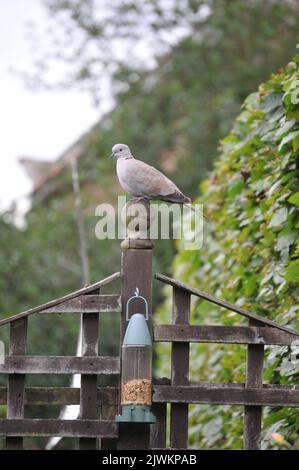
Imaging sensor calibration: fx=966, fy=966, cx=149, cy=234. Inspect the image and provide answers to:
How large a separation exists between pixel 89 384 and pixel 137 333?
0.38 metres

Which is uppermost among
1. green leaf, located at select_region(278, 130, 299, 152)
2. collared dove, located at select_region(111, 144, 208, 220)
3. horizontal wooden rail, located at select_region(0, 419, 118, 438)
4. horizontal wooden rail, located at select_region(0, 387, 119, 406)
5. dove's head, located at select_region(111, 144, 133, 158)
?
green leaf, located at select_region(278, 130, 299, 152)

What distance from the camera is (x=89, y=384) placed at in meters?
5.00

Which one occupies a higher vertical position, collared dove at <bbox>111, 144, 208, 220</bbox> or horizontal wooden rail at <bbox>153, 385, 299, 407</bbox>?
collared dove at <bbox>111, 144, 208, 220</bbox>

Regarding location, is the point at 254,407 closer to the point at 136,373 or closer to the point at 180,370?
the point at 180,370

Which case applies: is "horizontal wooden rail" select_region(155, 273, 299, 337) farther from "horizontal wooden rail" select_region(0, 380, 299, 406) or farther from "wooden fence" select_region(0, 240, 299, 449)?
"horizontal wooden rail" select_region(0, 380, 299, 406)

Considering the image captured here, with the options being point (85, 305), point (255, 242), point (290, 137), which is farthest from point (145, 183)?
point (255, 242)

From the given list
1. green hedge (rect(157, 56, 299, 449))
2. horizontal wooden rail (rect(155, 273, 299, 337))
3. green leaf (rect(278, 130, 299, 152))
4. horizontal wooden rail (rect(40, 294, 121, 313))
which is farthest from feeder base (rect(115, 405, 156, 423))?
green leaf (rect(278, 130, 299, 152))

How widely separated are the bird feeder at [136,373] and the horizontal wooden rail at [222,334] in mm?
162

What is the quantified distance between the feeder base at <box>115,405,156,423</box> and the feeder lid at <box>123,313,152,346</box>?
0.32 meters

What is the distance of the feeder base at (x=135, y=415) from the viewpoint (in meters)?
4.84

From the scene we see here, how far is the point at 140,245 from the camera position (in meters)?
5.11

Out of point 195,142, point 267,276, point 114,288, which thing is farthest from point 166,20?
point 267,276

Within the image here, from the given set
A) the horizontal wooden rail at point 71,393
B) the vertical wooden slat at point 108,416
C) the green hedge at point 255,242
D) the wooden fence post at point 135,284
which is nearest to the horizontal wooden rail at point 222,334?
the wooden fence post at point 135,284

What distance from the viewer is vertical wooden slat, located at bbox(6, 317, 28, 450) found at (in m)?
4.96
